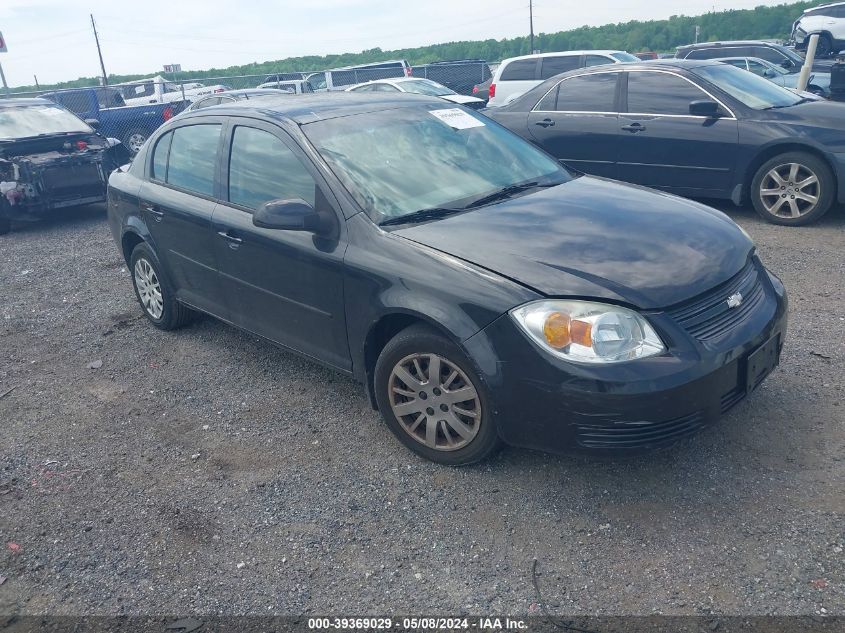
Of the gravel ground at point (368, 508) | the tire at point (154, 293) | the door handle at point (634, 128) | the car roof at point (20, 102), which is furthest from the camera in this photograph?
the car roof at point (20, 102)

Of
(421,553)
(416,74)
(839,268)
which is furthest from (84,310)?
(416,74)

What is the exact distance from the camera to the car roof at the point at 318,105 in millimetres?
4016

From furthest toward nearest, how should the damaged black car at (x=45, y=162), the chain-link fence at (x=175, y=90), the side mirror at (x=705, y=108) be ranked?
the chain-link fence at (x=175, y=90) < the damaged black car at (x=45, y=162) < the side mirror at (x=705, y=108)

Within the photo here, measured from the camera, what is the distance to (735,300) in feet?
10.2

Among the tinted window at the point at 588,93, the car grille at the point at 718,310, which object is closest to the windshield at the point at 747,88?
the tinted window at the point at 588,93

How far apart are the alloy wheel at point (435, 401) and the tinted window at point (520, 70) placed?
12.7m

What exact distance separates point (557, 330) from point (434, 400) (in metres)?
0.74

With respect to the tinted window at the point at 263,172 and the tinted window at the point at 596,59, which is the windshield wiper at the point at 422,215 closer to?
the tinted window at the point at 263,172

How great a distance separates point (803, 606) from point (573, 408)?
3.38ft

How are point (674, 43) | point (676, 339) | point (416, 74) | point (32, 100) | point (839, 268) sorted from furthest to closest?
point (674, 43) < point (416, 74) < point (32, 100) < point (839, 268) < point (676, 339)

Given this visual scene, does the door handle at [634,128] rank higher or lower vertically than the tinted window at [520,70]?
lower

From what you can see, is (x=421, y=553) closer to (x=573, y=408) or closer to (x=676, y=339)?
(x=573, y=408)

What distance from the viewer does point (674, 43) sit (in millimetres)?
52906

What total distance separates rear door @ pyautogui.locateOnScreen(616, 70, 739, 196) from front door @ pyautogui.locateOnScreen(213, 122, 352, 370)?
476 cm
